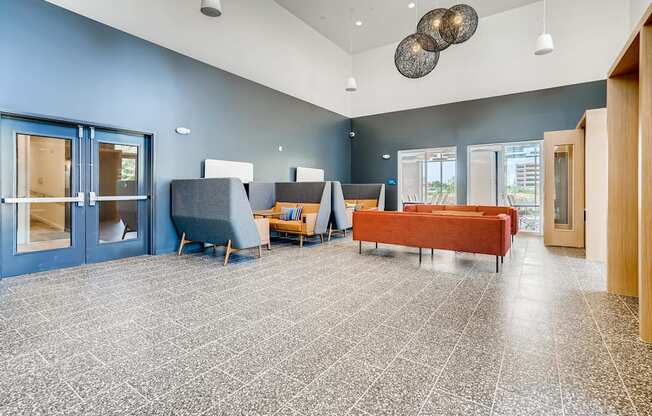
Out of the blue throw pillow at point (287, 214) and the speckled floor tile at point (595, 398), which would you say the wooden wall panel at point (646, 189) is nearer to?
the speckled floor tile at point (595, 398)

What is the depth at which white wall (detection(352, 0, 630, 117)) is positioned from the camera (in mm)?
7109

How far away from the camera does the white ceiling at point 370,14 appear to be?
779 centimetres

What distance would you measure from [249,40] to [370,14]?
3386mm

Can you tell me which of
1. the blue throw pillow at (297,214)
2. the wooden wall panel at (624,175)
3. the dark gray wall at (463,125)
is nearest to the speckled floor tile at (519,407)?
the wooden wall panel at (624,175)

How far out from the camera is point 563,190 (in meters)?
6.10

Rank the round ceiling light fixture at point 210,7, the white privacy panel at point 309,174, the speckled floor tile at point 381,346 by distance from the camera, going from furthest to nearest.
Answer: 1. the white privacy panel at point 309,174
2. the round ceiling light fixture at point 210,7
3. the speckled floor tile at point 381,346

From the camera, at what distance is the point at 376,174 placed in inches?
417

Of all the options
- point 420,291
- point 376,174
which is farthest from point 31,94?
point 376,174

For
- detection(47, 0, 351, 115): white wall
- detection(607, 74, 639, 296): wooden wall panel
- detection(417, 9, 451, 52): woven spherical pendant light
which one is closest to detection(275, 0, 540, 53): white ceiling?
detection(47, 0, 351, 115): white wall

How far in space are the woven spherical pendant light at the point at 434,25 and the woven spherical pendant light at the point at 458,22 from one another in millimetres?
56

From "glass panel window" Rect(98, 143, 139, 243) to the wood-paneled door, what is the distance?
301 inches

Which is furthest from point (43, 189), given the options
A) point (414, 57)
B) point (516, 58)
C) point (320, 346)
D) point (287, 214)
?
point (516, 58)

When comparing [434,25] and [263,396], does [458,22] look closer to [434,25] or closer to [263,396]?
[434,25]

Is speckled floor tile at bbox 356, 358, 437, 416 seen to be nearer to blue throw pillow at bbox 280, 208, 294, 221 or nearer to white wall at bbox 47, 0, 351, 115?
blue throw pillow at bbox 280, 208, 294, 221
